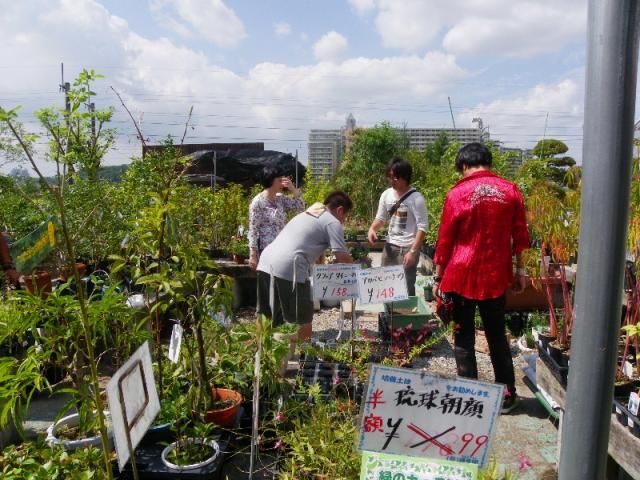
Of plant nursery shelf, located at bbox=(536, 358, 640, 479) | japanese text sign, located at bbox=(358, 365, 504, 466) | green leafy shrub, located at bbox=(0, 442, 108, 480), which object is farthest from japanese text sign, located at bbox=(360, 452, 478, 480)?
green leafy shrub, located at bbox=(0, 442, 108, 480)

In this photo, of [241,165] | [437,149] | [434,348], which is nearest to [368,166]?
[241,165]

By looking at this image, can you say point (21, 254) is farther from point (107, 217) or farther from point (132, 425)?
point (107, 217)

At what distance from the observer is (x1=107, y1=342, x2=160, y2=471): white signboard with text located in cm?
127

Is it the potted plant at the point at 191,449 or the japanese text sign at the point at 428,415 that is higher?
the japanese text sign at the point at 428,415

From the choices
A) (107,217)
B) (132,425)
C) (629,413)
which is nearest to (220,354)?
(132,425)

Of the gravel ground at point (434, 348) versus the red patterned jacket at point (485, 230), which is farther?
the gravel ground at point (434, 348)

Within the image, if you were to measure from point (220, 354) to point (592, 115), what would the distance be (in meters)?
2.15

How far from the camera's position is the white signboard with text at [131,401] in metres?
1.27

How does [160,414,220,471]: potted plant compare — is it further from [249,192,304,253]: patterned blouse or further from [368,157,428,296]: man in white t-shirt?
[368,157,428,296]: man in white t-shirt

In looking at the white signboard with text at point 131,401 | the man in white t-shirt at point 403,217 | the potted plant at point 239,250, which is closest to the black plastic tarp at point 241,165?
the potted plant at point 239,250

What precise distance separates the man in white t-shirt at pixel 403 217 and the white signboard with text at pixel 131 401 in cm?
289

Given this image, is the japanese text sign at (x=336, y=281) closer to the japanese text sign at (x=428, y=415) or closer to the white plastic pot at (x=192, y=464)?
the white plastic pot at (x=192, y=464)

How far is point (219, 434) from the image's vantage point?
6.89 feet

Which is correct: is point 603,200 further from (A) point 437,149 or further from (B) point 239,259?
(A) point 437,149
